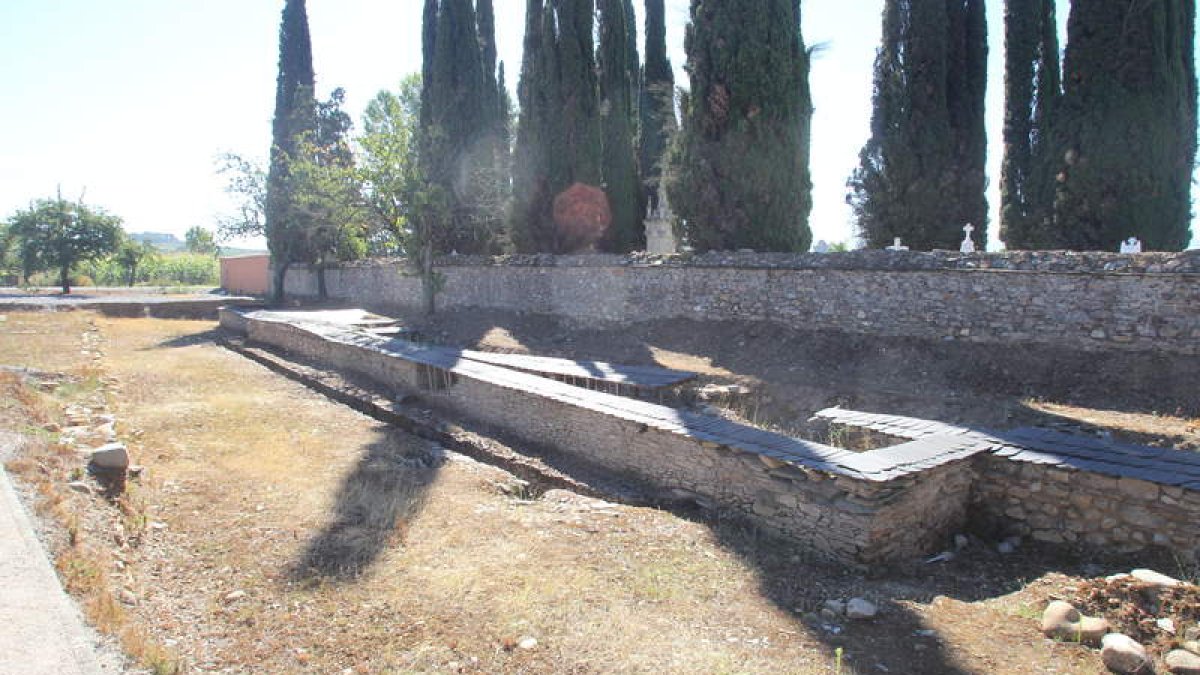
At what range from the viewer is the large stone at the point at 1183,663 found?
141 inches

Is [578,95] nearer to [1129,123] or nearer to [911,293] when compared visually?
[911,293]

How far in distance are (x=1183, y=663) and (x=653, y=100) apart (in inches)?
886

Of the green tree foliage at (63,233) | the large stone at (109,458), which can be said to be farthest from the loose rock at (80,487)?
the green tree foliage at (63,233)

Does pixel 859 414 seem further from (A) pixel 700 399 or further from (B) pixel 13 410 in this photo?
(B) pixel 13 410

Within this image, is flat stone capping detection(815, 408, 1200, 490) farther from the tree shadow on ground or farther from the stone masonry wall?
the tree shadow on ground

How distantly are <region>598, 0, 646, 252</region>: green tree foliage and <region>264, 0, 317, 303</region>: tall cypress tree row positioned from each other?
46.3 ft

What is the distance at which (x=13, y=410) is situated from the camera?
7953mm

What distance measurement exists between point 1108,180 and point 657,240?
11.3 meters

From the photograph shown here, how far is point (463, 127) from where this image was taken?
72.7 feet

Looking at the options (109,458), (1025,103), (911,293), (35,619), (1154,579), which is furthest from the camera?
(1025,103)

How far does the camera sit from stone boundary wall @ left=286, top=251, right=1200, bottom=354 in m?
9.38

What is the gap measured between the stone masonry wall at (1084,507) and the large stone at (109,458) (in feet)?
25.5

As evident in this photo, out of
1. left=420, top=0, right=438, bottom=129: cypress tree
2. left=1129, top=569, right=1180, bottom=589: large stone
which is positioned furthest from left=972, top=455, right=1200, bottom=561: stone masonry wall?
left=420, top=0, right=438, bottom=129: cypress tree

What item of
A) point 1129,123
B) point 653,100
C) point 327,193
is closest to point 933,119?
point 1129,123
